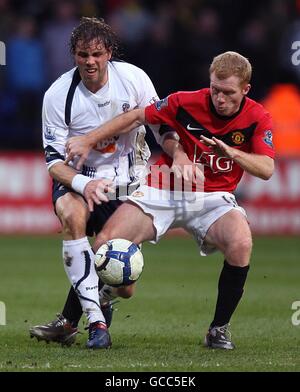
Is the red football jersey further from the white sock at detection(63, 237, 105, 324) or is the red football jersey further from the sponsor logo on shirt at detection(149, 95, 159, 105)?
the white sock at detection(63, 237, 105, 324)

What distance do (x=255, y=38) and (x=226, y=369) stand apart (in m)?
11.3

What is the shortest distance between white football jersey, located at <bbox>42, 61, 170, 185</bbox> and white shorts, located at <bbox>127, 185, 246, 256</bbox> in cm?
41

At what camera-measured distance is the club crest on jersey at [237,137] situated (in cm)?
762

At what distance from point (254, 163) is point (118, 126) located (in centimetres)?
104

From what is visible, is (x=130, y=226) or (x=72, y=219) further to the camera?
(x=130, y=226)

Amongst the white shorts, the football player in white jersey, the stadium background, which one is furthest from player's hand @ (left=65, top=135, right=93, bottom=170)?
the stadium background

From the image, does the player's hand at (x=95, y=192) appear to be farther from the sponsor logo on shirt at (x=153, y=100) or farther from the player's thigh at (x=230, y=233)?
the sponsor logo on shirt at (x=153, y=100)

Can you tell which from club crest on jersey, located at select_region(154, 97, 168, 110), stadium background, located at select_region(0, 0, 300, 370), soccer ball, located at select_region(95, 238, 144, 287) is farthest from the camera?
stadium background, located at select_region(0, 0, 300, 370)

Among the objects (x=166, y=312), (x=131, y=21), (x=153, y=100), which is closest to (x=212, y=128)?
(x=153, y=100)

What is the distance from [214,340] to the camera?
7.54m

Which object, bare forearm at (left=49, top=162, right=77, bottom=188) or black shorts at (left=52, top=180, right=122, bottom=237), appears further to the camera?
black shorts at (left=52, top=180, right=122, bottom=237)

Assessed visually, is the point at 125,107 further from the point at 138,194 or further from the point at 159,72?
the point at 159,72

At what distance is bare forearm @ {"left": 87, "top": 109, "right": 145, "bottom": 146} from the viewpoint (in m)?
7.75

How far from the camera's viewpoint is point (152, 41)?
653 inches
